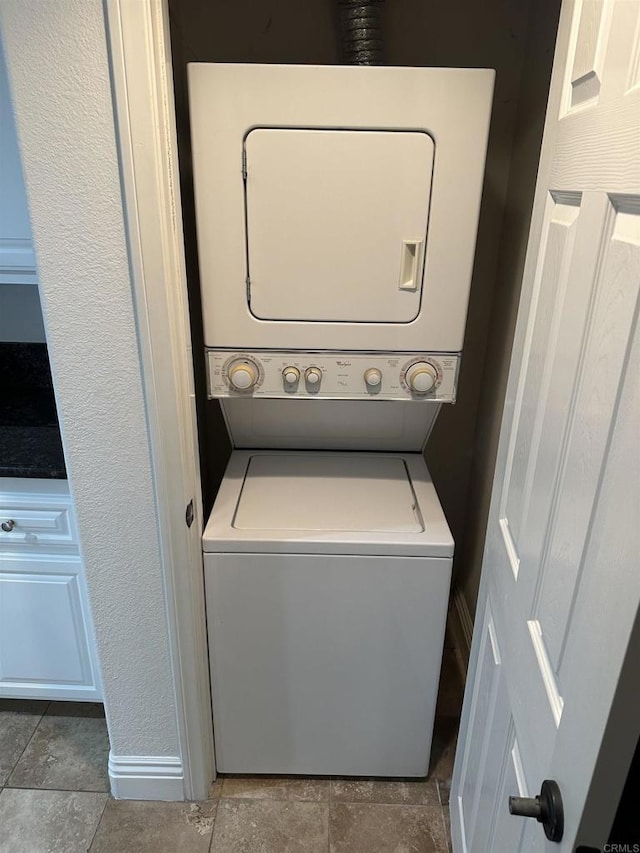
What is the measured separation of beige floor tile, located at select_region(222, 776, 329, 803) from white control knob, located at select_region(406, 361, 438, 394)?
3.86 ft

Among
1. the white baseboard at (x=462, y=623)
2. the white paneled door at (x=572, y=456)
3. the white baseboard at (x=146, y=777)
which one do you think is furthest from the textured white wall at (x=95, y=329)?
the white baseboard at (x=462, y=623)

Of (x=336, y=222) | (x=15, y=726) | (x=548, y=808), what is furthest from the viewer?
(x=15, y=726)

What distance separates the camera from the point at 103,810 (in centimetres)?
169

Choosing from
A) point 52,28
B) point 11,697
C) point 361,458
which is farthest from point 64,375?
point 11,697

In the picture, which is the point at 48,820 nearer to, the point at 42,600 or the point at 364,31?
the point at 42,600

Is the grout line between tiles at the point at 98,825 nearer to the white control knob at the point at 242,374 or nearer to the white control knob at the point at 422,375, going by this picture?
the white control knob at the point at 242,374

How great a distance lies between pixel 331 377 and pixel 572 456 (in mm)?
812

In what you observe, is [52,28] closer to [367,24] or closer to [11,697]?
[367,24]

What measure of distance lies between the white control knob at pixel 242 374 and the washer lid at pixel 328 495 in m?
0.32

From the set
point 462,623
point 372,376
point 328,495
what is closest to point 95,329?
point 372,376

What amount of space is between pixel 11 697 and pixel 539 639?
1.65m

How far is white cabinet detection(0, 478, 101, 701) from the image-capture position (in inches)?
61.7

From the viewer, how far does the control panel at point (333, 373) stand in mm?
1504

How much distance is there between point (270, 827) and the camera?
1661mm
